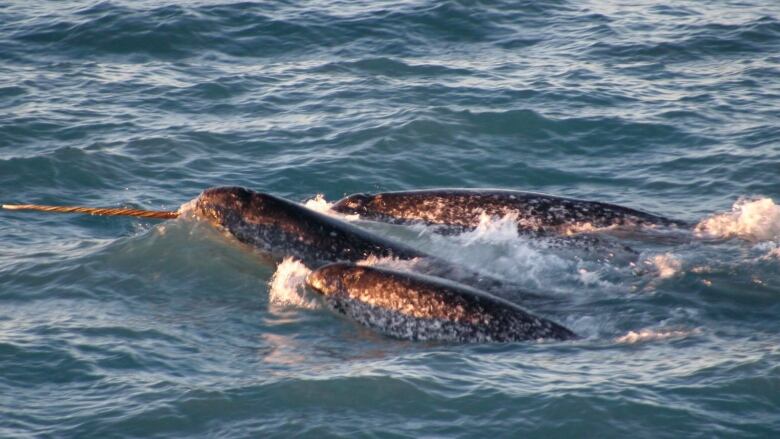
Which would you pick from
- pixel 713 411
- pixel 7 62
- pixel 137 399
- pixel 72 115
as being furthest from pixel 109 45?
pixel 713 411

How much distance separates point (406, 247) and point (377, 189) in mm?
3599

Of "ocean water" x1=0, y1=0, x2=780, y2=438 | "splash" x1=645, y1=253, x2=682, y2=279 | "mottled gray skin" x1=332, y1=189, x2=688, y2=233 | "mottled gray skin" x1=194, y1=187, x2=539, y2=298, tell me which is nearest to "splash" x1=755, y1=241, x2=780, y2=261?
"ocean water" x1=0, y1=0, x2=780, y2=438

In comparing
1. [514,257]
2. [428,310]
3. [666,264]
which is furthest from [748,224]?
[428,310]

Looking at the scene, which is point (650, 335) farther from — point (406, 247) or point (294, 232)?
point (294, 232)

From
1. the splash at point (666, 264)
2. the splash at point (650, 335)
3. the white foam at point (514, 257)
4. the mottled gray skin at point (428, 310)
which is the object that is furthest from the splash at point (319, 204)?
the splash at point (650, 335)

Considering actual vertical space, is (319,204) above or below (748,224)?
above

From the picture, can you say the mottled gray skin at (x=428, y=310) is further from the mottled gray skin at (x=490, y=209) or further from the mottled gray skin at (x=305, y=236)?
the mottled gray skin at (x=490, y=209)

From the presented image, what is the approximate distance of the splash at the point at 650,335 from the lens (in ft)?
38.0

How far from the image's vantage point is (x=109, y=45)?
926 inches

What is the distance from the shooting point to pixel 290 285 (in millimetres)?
12992

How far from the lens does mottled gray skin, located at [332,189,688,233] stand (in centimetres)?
1499

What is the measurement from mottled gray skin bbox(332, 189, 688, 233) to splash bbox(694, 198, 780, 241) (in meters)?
0.39

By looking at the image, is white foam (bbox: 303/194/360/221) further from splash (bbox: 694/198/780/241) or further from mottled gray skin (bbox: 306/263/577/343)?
splash (bbox: 694/198/780/241)

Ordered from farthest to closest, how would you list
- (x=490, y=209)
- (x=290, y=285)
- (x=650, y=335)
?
1. (x=490, y=209)
2. (x=290, y=285)
3. (x=650, y=335)
